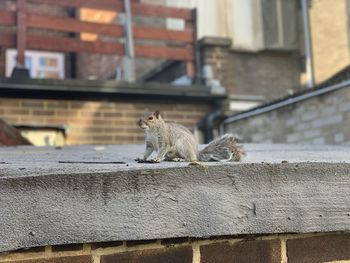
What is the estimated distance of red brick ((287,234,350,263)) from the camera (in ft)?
5.58

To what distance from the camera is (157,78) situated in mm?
11852

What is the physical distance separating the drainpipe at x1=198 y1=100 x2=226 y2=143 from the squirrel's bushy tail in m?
6.98

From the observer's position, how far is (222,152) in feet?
7.66

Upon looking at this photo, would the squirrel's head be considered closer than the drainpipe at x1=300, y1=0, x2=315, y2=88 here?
Yes

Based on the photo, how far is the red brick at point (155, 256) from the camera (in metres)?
1.49

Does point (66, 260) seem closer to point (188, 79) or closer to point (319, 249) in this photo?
point (319, 249)

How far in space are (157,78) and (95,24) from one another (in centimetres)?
293

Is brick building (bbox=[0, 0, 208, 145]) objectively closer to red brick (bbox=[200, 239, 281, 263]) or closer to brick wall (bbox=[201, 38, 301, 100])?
brick wall (bbox=[201, 38, 301, 100])

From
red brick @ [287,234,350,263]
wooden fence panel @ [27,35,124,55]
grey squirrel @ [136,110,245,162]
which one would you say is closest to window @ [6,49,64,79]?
wooden fence panel @ [27,35,124,55]

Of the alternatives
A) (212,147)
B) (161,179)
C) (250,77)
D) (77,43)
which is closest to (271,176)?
(161,179)

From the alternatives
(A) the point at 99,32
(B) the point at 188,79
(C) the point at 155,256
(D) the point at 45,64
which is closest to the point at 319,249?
(C) the point at 155,256

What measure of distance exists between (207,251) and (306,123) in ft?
25.1

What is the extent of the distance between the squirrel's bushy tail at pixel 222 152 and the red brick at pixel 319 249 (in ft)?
1.92

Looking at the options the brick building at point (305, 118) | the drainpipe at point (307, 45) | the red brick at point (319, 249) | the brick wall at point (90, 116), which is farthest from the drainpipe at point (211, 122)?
the red brick at point (319, 249)
